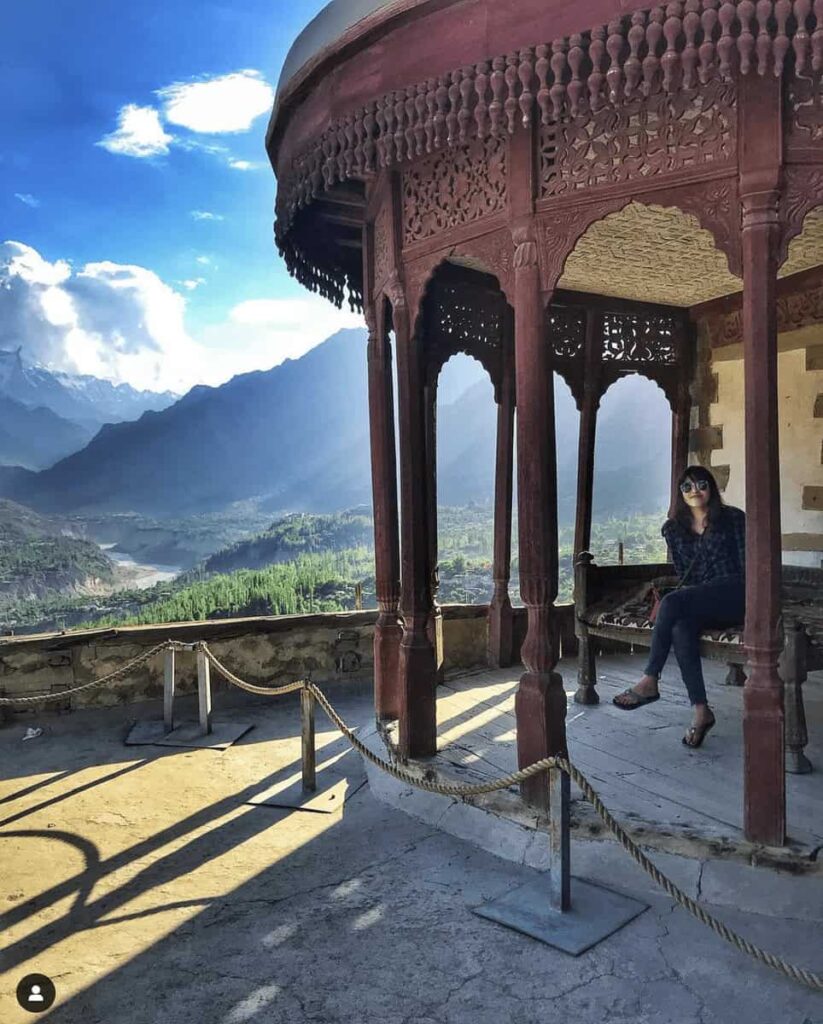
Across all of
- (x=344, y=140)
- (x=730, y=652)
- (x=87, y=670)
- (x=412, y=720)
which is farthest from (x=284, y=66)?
(x=87, y=670)

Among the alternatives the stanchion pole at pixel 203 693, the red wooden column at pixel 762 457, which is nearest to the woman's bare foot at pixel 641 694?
the red wooden column at pixel 762 457

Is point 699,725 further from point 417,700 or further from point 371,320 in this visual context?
point 371,320

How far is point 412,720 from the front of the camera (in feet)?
15.0

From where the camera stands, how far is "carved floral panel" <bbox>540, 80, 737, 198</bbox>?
3396 millimetres

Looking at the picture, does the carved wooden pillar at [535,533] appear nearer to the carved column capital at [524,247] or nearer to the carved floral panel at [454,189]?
the carved column capital at [524,247]

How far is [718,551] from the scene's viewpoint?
4844mm

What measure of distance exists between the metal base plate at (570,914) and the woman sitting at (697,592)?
1453mm

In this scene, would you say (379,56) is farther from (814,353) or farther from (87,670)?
(87,670)

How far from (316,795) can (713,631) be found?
8.25 ft

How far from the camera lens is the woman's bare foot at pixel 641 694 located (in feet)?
15.2

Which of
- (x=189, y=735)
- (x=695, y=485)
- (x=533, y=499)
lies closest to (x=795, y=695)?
(x=695, y=485)

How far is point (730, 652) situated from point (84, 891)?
346cm

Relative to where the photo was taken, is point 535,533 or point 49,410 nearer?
point 535,533

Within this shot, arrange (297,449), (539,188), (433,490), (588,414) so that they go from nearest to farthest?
(539,188) → (433,490) → (588,414) → (297,449)
